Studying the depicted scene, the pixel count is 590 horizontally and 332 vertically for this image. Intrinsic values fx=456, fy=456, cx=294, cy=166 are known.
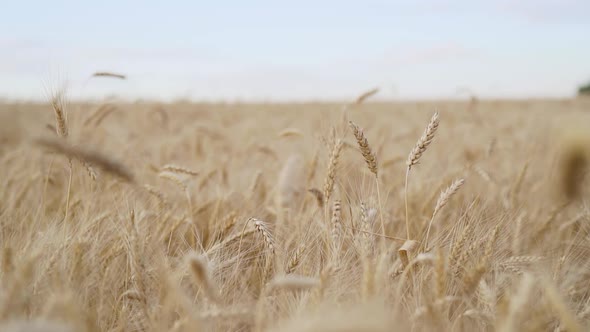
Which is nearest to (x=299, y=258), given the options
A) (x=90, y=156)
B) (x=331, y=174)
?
(x=331, y=174)

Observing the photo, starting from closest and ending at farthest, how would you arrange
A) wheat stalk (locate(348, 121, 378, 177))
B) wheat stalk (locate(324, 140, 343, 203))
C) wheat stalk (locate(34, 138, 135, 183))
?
1. wheat stalk (locate(34, 138, 135, 183))
2. wheat stalk (locate(348, 121, 378, 177))
3. wheat stalk (locate(324, 140, 343, 203))

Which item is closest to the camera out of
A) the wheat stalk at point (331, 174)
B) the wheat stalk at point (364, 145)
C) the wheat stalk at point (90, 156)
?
the wheat stalk at point (90, 156)

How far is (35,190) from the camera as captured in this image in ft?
8.36

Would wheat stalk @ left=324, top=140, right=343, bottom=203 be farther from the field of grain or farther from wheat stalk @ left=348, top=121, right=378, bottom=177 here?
wheat stalk @ left=348, top=121, right=378, bottom=177

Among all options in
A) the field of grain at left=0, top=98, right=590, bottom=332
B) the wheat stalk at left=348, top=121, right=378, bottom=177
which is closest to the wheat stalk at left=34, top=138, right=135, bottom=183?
the field of grain at left=0, top=98, right=590, bottom=332

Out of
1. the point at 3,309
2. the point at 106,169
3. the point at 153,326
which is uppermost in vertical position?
the point at 106,169

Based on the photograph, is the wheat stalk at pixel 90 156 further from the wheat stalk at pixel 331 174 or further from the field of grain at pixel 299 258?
the wheat stalk at pixel 331 174

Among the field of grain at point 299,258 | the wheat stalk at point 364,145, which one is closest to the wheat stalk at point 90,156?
the field of grain at point 299,258

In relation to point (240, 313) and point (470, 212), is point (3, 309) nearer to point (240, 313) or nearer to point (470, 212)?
point (240, 313)

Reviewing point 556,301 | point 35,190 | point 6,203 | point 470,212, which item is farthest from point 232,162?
point 556,301

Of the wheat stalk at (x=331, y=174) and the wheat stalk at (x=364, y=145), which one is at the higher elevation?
the wheat stalk at (x=364, y=145)

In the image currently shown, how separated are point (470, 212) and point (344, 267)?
1.66ft

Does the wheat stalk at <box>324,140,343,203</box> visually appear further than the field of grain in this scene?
Yes

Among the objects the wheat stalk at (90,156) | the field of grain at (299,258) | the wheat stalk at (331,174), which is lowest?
the field of grain at (299,258)
